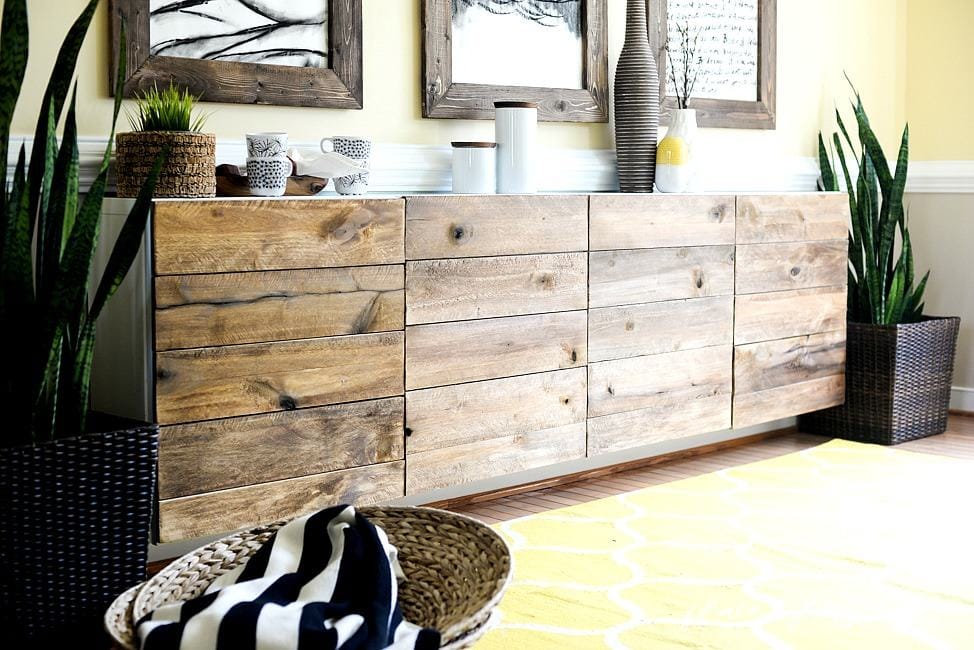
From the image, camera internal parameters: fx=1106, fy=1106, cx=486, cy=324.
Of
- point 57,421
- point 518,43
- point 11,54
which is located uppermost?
point 518,43

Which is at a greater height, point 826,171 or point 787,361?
point 826,171

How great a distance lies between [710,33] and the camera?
3562mm

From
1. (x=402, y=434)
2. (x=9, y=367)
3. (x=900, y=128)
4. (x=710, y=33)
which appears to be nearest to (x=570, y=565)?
(x=402, y=434)

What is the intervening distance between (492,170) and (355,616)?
1.53m

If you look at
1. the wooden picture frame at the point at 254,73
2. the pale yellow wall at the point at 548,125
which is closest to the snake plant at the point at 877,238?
the pale yellow wall at the point at 548,125

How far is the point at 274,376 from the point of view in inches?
88.7

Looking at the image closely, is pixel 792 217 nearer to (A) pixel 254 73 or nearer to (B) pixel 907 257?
(B) pixel 907 257

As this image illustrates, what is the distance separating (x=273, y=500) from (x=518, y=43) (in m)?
1.48

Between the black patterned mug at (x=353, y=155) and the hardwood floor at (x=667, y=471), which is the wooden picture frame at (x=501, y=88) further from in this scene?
the hardwood floor at (x=667, y=471)

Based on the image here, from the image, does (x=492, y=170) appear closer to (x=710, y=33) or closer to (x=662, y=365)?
(x=662, y=365)

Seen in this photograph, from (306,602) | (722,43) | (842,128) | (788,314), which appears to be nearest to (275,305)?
(306,602)

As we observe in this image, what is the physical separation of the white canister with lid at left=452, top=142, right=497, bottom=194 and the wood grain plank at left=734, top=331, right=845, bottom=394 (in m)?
0.99

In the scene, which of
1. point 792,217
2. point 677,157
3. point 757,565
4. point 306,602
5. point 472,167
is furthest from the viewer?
point 792,217

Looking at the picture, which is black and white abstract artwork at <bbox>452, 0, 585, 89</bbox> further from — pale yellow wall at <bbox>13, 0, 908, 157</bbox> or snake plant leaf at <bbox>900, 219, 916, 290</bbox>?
snake plant leaf at <bbox>900, 219, 916, 290</bbox>
